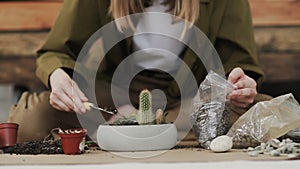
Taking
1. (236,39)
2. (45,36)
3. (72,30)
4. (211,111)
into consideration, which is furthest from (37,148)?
(45,36)

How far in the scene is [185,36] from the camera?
1413 millimetres

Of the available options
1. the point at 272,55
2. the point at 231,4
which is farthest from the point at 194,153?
the point at 272,55

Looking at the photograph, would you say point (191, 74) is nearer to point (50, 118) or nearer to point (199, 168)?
point (50, 118)

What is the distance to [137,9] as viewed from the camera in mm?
1389

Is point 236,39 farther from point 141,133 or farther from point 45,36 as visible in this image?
point 45,36

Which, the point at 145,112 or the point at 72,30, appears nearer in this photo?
the point at 145,112

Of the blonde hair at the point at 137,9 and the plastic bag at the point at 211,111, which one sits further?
the blonde hair at the point at 137,9

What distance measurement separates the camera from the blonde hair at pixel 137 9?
1.35 meters

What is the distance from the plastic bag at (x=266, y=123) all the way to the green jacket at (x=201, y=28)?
1.05ft

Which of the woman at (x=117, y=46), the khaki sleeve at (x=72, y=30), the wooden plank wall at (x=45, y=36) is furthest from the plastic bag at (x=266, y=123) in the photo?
the wooden plank wall at (x=45, y=36)

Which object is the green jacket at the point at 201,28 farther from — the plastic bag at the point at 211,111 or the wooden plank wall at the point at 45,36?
the wooden plank wall at the point at 45,36

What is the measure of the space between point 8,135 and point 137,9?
47cm

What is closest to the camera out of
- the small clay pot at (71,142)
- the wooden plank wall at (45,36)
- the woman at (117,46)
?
the small clay pot at (71,142)

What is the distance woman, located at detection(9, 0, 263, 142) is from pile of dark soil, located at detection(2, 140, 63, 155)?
0.25 m
